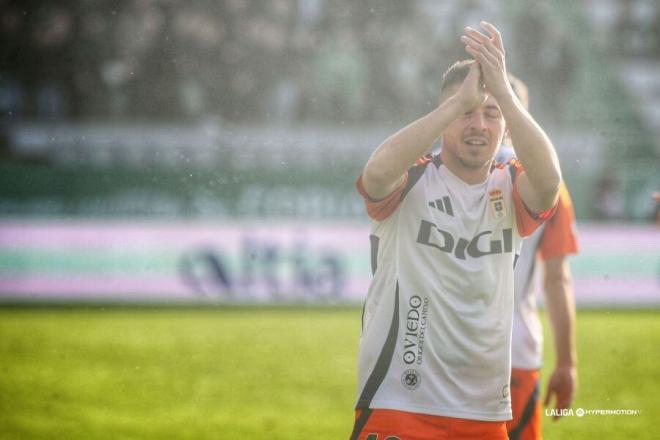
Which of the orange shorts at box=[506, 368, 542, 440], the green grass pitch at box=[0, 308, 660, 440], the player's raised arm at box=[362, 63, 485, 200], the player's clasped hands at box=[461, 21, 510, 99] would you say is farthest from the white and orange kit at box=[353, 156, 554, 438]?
the green grass pitch at box=[0, 308, 660, 440]

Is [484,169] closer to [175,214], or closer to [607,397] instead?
[607,397]

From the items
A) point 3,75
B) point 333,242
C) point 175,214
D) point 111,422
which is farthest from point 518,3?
point 111,422

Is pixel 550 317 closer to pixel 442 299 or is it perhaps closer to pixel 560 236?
pixel 560 236

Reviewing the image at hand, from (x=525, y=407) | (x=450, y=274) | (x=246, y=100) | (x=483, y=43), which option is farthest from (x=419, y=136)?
(x=246, y=100)

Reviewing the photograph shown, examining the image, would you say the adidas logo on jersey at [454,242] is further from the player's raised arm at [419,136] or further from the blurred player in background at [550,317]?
the blurred player in background at [550,317]

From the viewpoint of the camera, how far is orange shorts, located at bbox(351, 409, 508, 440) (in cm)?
229

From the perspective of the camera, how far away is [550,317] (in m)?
3.24

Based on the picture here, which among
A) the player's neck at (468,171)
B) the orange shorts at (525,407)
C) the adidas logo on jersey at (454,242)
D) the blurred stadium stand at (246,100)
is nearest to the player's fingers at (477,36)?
the player's neck at (468,171)

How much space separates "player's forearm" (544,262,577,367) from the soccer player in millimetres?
786

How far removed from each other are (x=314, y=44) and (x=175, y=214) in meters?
2.63

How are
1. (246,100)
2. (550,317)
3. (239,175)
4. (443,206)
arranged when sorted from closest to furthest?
(443,206)
(550,317)
(239,175)
(246,100)

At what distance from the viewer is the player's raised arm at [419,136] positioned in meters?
2.18

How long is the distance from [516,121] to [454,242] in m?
0.37

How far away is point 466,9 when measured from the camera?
11078 millimetres
